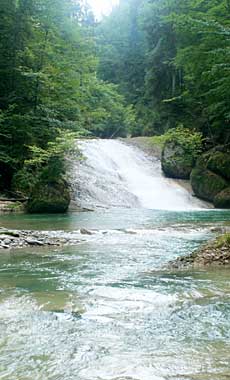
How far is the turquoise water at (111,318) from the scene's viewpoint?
2980mm

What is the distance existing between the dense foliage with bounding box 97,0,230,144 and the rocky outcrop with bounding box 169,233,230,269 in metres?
7.89

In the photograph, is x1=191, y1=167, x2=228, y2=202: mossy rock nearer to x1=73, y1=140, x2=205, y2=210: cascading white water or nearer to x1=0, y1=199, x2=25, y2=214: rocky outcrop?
x1=73, y1=140, x2=205, y2=210: cascading white water

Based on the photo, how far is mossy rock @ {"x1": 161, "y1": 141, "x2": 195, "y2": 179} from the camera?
81.7 ft

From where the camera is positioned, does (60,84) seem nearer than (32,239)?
No

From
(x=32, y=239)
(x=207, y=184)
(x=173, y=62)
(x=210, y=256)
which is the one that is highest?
(x=173, y=62)

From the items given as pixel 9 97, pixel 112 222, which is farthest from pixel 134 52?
pixel 112 222

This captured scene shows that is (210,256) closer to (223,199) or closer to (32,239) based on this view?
(32,239)

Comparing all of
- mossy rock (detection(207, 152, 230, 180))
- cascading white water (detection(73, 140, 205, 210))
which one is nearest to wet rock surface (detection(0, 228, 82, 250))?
cascading white water (detection(73, 140, 205, 210))

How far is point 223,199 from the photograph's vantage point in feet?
68.8

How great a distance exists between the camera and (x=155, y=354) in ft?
10.5

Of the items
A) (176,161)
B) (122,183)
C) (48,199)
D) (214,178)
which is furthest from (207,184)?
(48,199)

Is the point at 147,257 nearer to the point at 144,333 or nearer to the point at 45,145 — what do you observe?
the point at 144,333

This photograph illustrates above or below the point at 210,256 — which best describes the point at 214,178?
above

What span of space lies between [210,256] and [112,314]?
2.99 m
